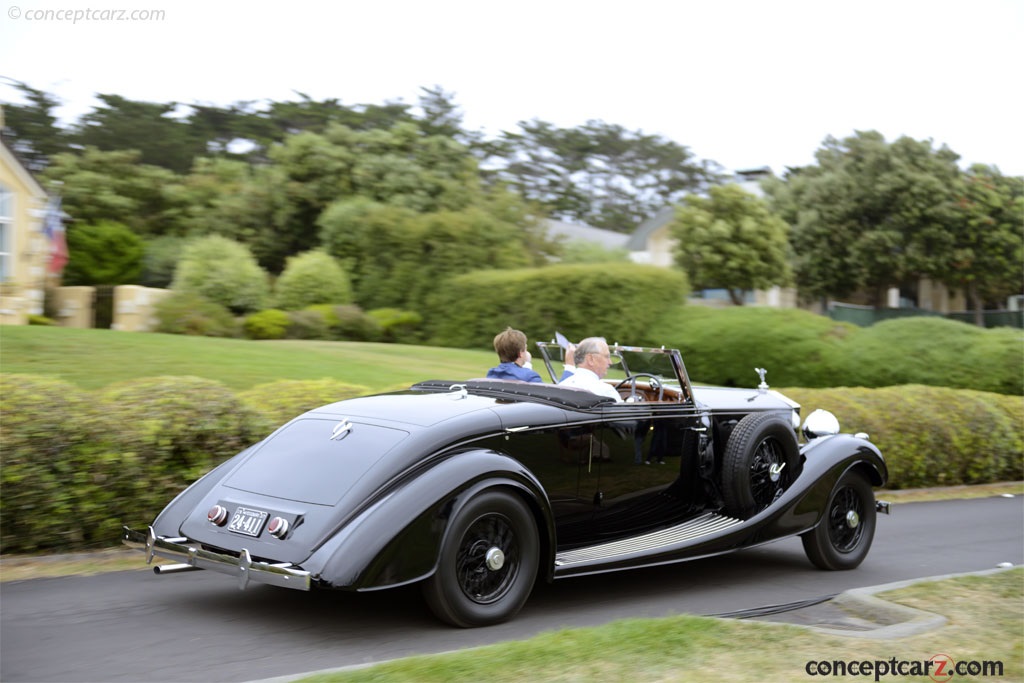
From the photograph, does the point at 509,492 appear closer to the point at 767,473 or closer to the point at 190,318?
the point at 767,473

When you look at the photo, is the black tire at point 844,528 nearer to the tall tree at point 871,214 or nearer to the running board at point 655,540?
the running board at point 655,540

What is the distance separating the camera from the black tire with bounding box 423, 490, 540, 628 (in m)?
5.27

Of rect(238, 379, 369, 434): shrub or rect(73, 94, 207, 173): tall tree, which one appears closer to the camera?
rect(238, 379, 369, 434): shrub

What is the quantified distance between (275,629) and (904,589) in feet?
12.7

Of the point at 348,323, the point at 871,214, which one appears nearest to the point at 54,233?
the point at 348,323

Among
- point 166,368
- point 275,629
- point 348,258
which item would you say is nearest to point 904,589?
point 275,629

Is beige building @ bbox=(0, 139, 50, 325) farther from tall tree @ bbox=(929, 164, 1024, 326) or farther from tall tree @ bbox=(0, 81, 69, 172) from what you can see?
tall tree @ bbox=(929, 164, 1024, 326)

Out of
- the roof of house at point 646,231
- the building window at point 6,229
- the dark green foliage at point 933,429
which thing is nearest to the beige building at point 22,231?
the building window at point 6,229

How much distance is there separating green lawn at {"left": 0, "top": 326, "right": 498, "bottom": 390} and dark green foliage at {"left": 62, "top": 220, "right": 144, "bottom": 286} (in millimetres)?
13664

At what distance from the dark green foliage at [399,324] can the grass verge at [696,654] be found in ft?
69.7

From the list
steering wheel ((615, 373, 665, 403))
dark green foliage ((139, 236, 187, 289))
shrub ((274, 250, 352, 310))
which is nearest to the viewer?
steering wheel ((615, 373, 665, 403))

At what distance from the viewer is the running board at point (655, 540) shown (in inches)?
238

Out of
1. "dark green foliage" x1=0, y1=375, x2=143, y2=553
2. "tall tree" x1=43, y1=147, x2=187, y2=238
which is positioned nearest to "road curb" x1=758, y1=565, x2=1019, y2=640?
"dark green foliage" x1=0, y1=375, x2=143, y2=553

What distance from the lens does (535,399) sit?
6.29m
